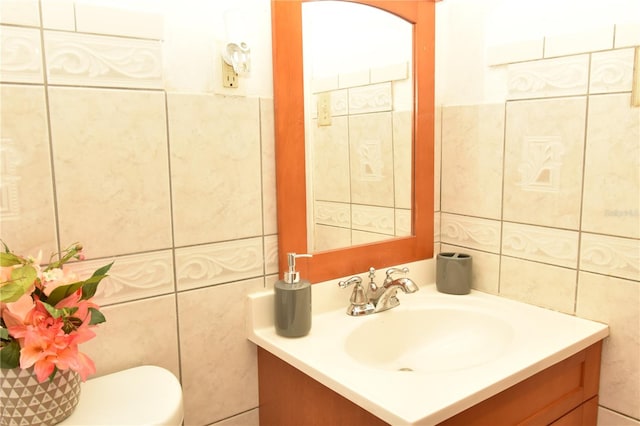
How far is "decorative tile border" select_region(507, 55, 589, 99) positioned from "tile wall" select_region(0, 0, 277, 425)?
0.67 meters

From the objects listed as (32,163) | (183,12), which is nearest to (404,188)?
(183,12)

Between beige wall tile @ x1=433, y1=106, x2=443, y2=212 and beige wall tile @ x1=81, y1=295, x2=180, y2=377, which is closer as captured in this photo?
beige wall tile @ x1=81, y1=295, x2=180, y2=377

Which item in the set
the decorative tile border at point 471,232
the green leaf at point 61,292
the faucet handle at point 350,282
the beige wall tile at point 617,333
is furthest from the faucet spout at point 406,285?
the green leaf at point 61,292

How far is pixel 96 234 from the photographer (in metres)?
0.98

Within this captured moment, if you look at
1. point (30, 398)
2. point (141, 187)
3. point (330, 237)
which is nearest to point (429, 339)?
point (330, 237)

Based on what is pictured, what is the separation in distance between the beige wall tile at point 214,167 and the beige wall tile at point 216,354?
137 millimetres

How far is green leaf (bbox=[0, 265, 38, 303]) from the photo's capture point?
29.7 inches

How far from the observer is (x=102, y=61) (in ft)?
3.14

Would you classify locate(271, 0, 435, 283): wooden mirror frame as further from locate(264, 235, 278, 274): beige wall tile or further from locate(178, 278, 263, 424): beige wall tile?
locate(178, 278, 263, 424): beige wall tile

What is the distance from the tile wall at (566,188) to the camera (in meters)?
1.14

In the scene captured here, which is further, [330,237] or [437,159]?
[437,159]

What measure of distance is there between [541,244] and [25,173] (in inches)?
47.3

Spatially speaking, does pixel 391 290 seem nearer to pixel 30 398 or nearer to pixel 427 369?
pixel 427 369

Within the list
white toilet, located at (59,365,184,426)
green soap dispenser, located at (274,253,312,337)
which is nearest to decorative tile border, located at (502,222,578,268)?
green soap dispenser, located at (274,253,312,337)
